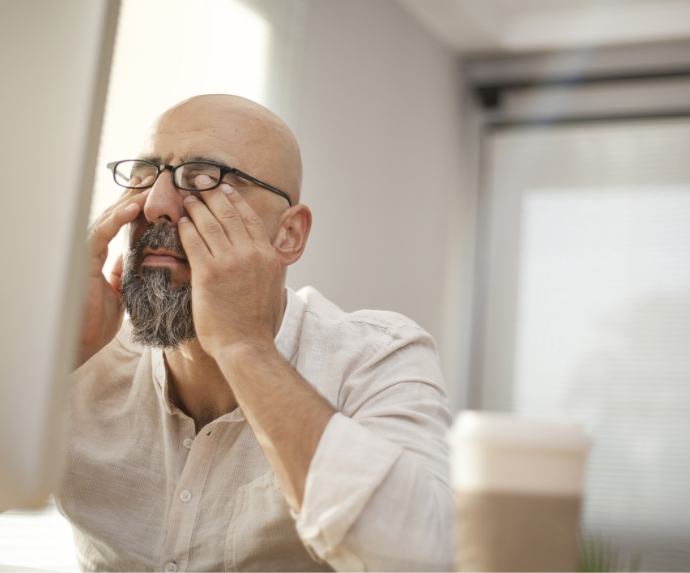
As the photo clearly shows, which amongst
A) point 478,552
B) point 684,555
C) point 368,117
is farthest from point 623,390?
point 478,552

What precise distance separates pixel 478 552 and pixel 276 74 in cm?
164

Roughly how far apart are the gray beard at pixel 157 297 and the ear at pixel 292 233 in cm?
18

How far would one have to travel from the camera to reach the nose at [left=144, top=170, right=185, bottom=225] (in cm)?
101

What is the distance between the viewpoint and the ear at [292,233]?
1169mm

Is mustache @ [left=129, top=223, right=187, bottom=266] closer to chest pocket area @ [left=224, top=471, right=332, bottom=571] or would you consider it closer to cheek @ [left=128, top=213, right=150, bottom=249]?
cheek @ [left=128, top=213, right=150, bottom=249]

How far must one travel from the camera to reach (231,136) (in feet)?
3.62

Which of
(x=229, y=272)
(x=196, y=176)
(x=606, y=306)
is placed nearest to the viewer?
(x=229, y=272)

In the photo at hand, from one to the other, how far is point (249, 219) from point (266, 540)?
365 millimetres

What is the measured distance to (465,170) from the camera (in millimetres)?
3352

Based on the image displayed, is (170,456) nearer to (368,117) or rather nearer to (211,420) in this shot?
(211,420)

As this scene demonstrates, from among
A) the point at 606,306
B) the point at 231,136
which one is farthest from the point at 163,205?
the point at 606,306

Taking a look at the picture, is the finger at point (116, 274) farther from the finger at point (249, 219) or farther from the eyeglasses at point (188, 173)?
the finger at point (249, 219)

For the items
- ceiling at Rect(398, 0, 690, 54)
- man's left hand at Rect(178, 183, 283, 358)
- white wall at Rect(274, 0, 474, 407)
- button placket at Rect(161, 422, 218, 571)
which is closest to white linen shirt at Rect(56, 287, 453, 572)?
button placket at Rect(161, 422, 218, 571)

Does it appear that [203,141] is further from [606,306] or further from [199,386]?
[606,306]
